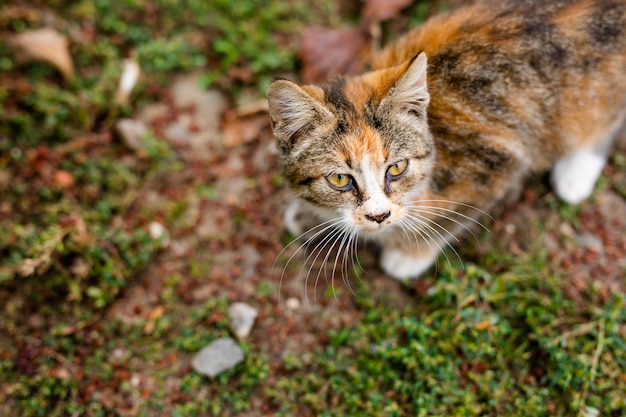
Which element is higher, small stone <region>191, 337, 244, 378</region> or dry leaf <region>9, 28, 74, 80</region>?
dry leaf <region>9, 28, 74, 80</region>

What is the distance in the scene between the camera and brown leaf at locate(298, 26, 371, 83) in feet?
14.5

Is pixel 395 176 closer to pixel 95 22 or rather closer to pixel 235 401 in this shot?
pixel 235 401

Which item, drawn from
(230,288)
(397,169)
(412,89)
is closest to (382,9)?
(412,89)

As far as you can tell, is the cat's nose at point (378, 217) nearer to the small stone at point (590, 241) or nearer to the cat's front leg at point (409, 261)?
the cat's front leg at point (409, 261)

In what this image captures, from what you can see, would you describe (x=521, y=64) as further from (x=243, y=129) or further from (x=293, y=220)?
(x=243, y=129)

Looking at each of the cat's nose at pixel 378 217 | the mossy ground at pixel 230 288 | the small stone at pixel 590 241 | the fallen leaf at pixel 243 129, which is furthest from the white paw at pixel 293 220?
the small stone at pixel 590 241

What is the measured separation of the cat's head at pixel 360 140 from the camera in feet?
8.97

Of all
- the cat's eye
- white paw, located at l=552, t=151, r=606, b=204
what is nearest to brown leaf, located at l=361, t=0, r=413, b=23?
white paw, located at l=552, t=151, r=606, b=204

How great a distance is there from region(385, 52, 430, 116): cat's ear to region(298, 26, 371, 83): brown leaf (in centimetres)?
165

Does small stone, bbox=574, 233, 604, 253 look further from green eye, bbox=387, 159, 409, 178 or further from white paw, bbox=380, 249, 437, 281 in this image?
green eye, bbox=387, 159, 409, 178

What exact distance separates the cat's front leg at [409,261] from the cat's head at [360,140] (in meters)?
0.72

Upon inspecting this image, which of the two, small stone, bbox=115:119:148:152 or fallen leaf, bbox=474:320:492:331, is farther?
small stone, bbox=115:119:148:152

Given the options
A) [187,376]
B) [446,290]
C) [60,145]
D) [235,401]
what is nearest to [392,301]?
[446,290]

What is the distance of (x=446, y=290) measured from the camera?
11.2 feet
